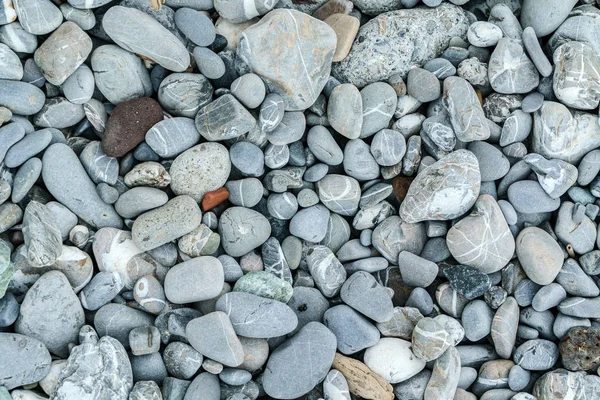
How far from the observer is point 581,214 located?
2486 millimetres

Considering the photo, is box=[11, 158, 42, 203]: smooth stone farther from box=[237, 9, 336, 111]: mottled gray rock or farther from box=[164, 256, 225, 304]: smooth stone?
box=[237, 9, 336, 111]: mottled gray rock

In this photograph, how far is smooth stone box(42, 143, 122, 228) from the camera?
2.33 m

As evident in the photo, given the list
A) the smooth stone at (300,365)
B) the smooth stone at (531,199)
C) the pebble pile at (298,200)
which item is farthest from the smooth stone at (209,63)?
the smooth stone at (531,199)

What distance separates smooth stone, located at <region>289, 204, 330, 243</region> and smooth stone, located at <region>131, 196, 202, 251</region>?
43 cm

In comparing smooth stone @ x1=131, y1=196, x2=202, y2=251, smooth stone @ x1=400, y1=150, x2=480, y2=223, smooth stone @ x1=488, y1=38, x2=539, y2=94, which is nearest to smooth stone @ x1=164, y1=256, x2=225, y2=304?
smooth stone @ x1=131, y1=196, x2=202, y2=251

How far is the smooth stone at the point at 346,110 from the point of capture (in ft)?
8.25

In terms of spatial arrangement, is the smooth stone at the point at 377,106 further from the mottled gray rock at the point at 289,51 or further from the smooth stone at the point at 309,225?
the smooth stone at the point at 309,225

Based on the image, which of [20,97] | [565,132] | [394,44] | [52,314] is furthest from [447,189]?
[20,97]

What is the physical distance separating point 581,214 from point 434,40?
992 mm

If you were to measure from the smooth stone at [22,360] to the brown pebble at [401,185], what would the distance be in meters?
1.56

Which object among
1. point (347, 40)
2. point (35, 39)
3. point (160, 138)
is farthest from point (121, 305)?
point (347, 40)

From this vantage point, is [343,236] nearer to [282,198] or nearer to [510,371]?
[282,198]

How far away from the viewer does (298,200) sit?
8.34ft

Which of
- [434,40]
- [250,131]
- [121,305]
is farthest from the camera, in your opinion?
[434,40]
